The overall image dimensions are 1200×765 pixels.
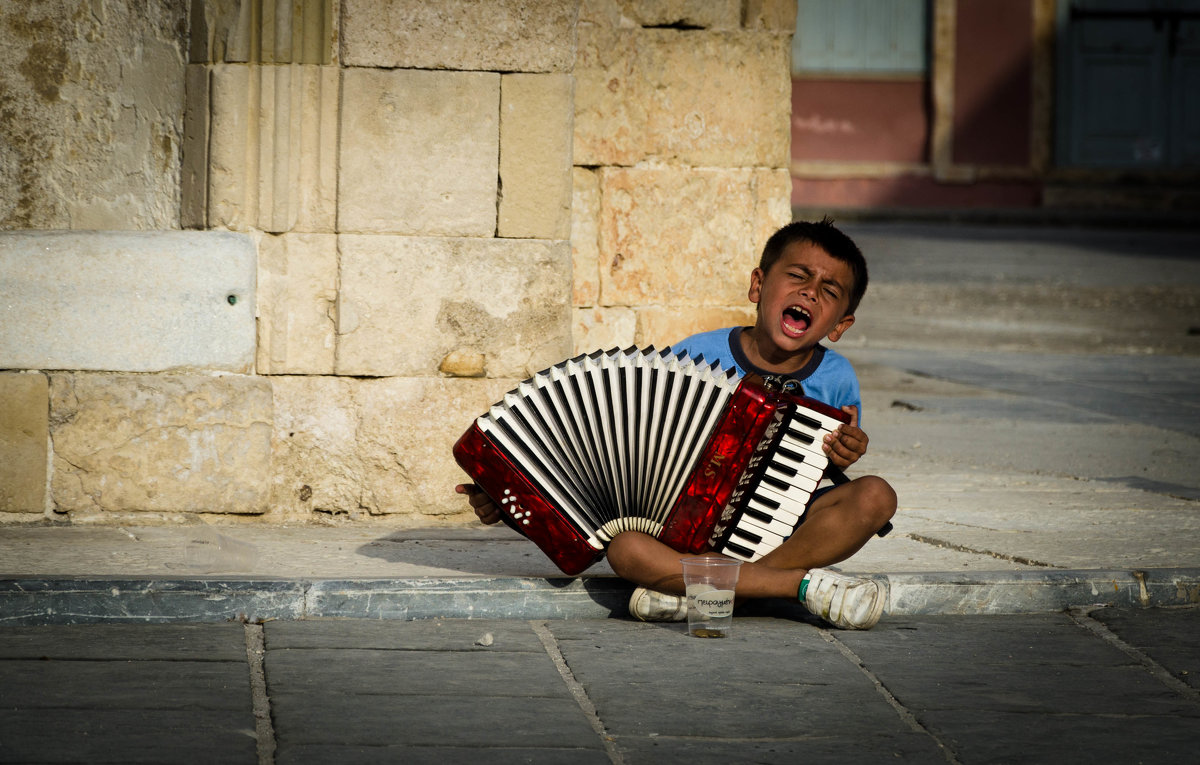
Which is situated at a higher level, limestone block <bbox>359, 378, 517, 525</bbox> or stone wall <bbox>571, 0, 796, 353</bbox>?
stone wall <bbox>571, 0, 796, 353</bbox>

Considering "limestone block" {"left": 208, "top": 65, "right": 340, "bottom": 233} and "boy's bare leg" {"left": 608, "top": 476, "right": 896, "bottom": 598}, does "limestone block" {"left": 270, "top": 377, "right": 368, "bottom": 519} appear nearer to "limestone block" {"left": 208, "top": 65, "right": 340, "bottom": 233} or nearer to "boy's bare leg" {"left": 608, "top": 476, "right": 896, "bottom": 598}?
"limestone block" {"left": 208, "top": 65, "right": 340, "bottom": 233}

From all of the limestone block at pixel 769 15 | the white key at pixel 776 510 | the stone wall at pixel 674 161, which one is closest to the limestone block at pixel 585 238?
the stone wall at pixel 674 161

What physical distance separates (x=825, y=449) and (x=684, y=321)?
5.80 feet

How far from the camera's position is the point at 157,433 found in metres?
4.74

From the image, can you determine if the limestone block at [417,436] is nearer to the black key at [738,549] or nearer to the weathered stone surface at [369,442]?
the weathered stone surface at [369,442]

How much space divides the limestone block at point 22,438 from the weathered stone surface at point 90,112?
513mm

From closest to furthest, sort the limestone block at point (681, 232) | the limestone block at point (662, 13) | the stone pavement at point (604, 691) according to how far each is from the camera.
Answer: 1. the stone pavement at point (604, 691)
2. the limestone block at point (662, 13)
3. the limestone block at point (681, 232)

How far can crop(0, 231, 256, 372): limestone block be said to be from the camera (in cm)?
470

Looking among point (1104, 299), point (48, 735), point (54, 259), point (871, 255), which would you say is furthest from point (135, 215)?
point (871, 255)

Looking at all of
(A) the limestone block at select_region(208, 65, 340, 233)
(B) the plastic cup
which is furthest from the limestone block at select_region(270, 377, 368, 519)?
(B) the plastic cup

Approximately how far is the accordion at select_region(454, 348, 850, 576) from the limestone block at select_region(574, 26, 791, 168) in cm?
157

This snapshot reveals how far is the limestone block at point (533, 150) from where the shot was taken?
479 centimetres

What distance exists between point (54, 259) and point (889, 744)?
115 inches

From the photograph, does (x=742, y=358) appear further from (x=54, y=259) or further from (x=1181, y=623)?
(x=54, y=259)
